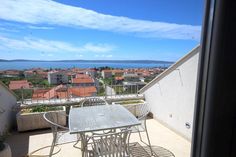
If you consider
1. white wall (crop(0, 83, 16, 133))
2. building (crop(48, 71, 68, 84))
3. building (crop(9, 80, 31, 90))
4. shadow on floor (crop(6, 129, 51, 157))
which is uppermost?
building (crop(48, 71, 68, 84))

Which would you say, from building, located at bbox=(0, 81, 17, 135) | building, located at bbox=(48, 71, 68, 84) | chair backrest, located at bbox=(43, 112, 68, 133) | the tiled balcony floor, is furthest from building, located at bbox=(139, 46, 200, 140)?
building, located at bbox=(0, 81, 17, 135)

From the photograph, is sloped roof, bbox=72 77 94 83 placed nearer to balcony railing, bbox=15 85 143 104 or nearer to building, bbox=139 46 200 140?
balcony railing, bbox=15 85 143 104

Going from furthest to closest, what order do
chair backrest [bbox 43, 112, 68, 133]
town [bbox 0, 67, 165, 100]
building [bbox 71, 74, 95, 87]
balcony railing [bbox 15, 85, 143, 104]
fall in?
building [bbox 71, 74, 95, 87], balcony railing [bbox 15, 85, 143, 104], town [bbox 0, 67, 165, 100], chair backrest [bbox 43, 112, 68, 133]

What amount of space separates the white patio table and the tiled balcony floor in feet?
2.55

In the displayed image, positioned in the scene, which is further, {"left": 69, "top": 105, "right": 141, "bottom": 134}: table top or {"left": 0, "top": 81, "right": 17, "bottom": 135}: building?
{"left": 0, "top": 81, "right": 17, "bottom": 135}: building

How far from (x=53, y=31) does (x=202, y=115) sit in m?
7.83

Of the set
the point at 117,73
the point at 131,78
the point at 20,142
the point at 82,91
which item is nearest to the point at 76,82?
the point at 82,91

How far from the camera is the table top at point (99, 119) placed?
7.64 feet

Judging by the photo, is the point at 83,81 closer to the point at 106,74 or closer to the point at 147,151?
the point at 106,74

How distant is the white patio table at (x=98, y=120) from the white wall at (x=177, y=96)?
1.45 m

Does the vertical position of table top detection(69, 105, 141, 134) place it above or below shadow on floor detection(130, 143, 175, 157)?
above

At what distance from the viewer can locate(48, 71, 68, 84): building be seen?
450 cm

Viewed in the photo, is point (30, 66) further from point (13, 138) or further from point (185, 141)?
point (185, 141)

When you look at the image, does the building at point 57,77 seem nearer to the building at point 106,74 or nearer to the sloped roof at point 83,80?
the sloped roof at point 83,80
